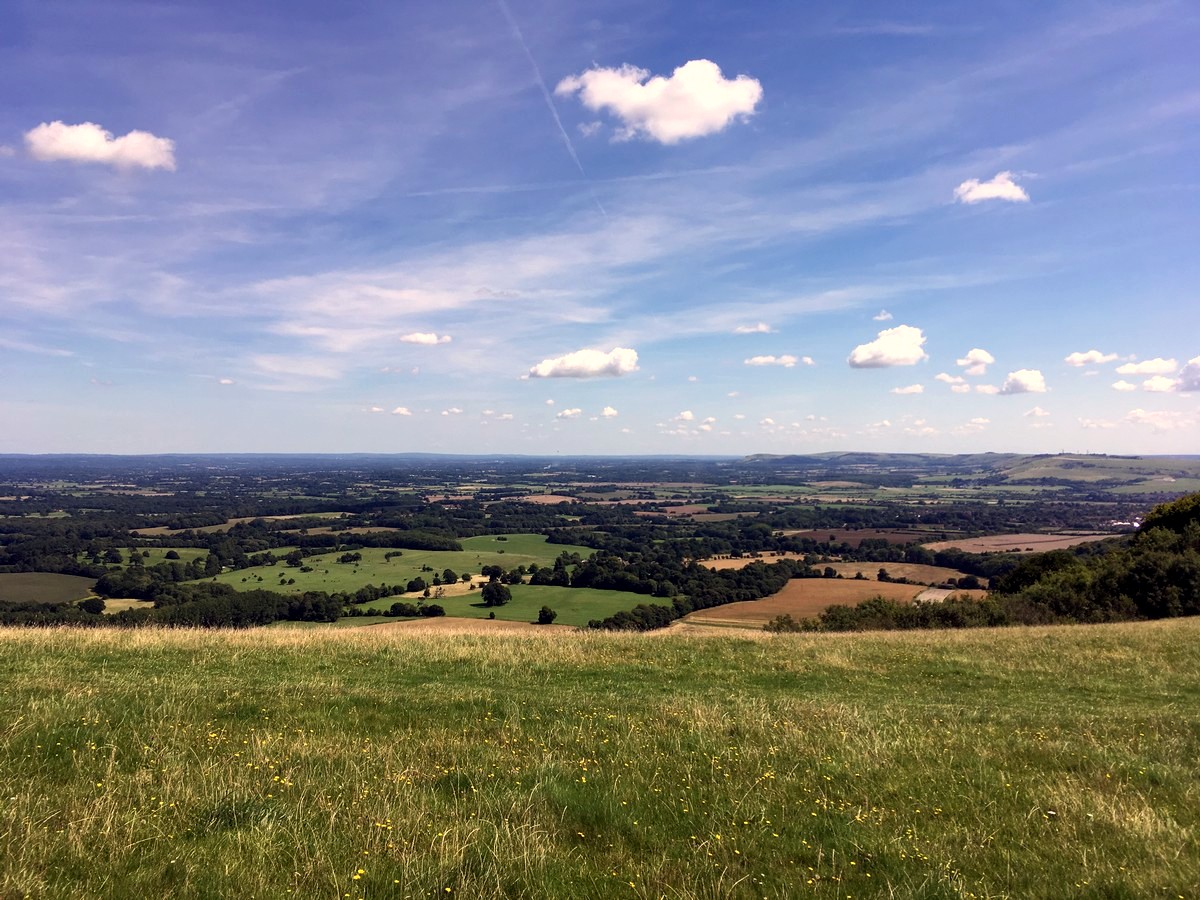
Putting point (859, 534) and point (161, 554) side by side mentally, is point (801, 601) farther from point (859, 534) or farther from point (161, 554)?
point (161, 554)

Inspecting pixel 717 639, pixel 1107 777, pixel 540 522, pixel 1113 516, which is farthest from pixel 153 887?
pixel 1113 516

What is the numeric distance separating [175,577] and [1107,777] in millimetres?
89806

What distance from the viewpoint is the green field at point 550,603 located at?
55.0 m

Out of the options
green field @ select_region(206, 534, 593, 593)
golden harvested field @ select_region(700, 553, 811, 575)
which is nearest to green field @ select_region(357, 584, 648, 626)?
green field @ select_region(206, 534, 593, 593)

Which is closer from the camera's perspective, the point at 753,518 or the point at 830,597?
the point at 830,597

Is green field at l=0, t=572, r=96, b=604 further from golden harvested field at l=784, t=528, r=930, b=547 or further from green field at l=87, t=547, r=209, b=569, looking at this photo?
golden harvested field at l=784, t=528, r=930, b=547

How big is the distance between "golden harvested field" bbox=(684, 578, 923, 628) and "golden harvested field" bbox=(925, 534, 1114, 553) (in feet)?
120

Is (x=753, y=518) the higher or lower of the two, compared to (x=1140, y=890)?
lower

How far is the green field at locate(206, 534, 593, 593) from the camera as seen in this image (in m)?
73.2

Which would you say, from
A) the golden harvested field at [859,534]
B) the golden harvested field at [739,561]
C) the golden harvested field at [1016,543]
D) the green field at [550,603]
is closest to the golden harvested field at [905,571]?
the golden harvested field at [739,561]

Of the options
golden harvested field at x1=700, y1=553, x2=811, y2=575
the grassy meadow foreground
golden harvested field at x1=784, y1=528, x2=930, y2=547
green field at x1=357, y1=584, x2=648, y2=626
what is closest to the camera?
the grassy meadow foreground

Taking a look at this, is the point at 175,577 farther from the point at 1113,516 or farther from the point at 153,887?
the point at 1113,516

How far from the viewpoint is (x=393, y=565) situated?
292 feet

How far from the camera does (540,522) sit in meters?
157
